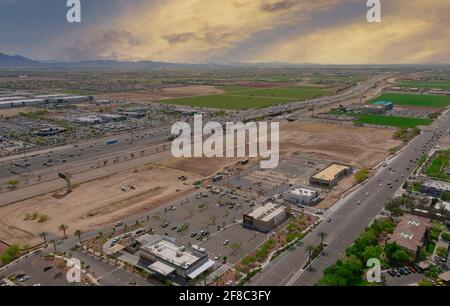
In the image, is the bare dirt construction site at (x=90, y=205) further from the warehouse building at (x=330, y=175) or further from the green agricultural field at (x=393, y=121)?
the green agricultural field at (x=393, y=121)

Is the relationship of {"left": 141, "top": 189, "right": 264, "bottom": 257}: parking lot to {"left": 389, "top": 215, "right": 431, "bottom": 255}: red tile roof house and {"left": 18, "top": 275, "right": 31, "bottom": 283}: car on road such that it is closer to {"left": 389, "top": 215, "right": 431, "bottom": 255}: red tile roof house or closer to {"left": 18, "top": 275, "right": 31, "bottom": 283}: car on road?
{"left": 18, "top": 275, "right": 31, "bottom": 283}: car on road

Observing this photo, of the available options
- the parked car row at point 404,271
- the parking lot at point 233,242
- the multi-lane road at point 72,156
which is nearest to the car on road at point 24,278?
the parking lot at point 233,242

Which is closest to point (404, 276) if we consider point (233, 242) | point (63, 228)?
point (233, 242)

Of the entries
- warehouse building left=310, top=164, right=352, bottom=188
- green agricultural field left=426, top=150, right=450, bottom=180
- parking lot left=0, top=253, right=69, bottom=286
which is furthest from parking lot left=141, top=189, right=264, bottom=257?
green agricultural field left=426, top=150, right=450, bottom=180

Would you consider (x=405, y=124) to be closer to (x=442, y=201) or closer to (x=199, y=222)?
(x=442, y=201)

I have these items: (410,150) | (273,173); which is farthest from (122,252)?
(410,150)

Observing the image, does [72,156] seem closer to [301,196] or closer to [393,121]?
[301,196]
